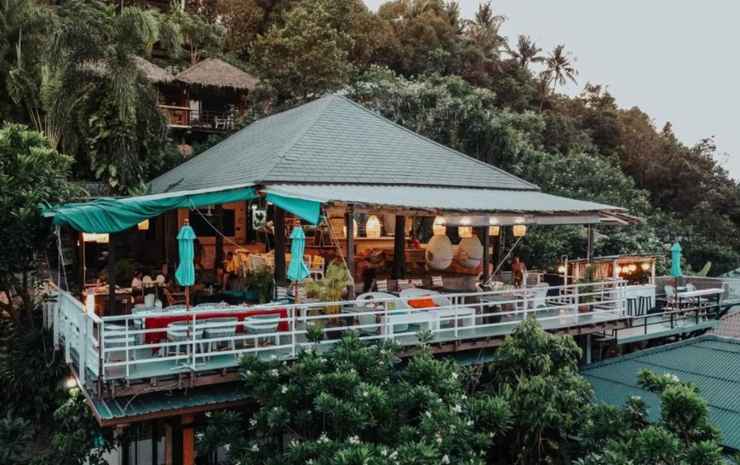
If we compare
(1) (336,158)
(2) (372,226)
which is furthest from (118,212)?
(2) (372,226)

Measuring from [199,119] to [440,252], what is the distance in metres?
19.4

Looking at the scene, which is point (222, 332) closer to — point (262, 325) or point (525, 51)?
point (262, 325)

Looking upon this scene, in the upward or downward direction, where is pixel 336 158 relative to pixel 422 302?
upward

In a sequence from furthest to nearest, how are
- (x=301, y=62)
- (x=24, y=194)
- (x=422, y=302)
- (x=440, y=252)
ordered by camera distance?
1. (x=301, y=62)
2. (x=440, y=252)
3. (x=24, y=194)
4. (x=422, y=302)

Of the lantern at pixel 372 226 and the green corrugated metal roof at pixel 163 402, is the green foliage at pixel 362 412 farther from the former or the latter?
the lantern at pixel 372 226

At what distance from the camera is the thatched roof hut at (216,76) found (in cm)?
2677

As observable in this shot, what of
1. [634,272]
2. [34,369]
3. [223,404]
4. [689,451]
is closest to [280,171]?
[223,404]

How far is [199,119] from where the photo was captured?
28.0 metres

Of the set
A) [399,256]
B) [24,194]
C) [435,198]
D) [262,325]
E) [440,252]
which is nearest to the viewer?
[262,325]

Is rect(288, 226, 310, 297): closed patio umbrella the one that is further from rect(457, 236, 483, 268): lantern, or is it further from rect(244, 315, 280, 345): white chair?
rect(457, 236, 483, 268): lantern

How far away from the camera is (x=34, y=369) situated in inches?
477

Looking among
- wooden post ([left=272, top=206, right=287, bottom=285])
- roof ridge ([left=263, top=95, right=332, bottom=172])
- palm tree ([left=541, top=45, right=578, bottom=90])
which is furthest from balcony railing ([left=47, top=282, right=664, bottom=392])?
palm tree ([left=541, top=45, right=578, bottom=90])

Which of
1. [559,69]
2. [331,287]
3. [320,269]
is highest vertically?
[559,69]

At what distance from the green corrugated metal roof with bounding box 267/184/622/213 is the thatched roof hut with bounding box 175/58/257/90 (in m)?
16.7
